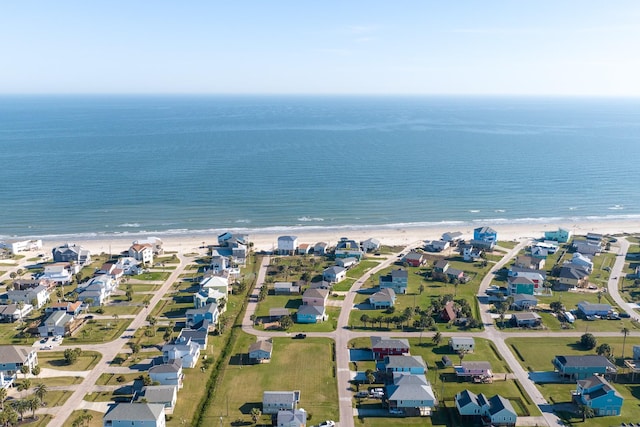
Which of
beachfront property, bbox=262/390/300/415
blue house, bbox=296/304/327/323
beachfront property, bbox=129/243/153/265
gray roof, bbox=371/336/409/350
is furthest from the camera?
beachfront property, bbox=129/243/153/265

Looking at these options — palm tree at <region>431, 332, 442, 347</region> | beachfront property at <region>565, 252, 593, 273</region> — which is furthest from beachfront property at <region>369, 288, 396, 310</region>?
beachfront property at <region>565, 252, 593, 273</region>

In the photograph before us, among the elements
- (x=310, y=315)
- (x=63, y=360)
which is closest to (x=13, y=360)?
(x=63, y=360)

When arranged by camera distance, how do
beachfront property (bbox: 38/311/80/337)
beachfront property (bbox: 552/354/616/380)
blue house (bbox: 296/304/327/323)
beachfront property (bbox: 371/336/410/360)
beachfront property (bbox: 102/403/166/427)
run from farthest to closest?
blue house (bbox: 296/304/327/323) → beachfront property (bbox: 38/311/80/337) → beachfront property (bbox: 371/336/410/360) → beachfront property (bbox: 552/354/616/380) → beachfront property (bbox: 102/403/166/427)

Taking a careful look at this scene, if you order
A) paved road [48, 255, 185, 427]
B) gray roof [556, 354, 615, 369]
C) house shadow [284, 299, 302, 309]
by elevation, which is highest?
gray roof [556, 354, 615, 369]

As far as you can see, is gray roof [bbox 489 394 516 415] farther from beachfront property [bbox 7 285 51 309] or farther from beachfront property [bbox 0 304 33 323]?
beachfront property [bbox 7 285 51 309]

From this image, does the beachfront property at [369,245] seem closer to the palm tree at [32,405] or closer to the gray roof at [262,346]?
the gray roof at [262,346]

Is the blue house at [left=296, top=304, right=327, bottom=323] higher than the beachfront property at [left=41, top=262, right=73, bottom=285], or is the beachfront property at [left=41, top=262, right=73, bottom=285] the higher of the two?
the blue house at [left=296, top=304, right=327, bottom=323]

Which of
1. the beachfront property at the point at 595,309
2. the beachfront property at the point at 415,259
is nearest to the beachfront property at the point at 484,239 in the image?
the beachfront property at the point at 415,259
